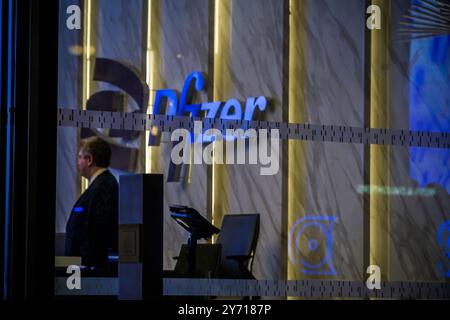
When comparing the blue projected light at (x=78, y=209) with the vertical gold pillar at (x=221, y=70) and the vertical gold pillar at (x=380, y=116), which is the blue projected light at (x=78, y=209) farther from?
the vertical gold pillar at (x=380, y=116)

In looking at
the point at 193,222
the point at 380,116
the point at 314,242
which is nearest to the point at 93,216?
the point at 193,222

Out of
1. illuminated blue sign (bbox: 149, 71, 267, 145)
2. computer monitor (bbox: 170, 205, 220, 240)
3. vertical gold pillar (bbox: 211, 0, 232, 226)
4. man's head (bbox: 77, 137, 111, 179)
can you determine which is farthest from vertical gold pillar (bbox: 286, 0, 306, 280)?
man's head (bbox: 77, 137, 111, 179)

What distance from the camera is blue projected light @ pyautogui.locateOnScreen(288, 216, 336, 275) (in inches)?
159

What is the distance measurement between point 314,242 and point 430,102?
34.3 inches

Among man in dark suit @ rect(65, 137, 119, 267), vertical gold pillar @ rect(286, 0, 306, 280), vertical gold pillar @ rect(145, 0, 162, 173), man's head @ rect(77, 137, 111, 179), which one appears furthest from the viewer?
vertical gold pillar @ rect(286, 0, 306, 280)

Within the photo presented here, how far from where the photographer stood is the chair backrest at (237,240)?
374 cm

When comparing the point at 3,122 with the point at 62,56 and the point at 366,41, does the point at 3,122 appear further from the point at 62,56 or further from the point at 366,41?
the point at 366,41

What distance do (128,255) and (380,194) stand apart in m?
1.35

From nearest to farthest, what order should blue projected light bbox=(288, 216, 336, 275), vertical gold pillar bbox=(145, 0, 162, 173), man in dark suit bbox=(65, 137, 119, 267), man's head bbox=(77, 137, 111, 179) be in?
man in dark suit bbox=(65, 137, 119, 267) → man's head bbox=(77, 137, 111, 179) → vertical gold pillar bbox=(145, 0, 162, 173) → blue projected light bbox=(288, 216, 336, 275)

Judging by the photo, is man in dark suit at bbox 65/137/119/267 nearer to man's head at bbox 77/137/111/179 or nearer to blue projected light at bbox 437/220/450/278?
man's head at bbox 77/137/111/179

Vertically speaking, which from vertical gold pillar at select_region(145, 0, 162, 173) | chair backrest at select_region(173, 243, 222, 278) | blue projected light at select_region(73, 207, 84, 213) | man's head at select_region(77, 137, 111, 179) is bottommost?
chair backrest at select_region(173, 243, 222, 278)

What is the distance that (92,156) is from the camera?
3.76 m

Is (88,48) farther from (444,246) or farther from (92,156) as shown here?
(444,246)

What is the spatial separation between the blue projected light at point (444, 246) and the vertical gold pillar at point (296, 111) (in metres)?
0.66
